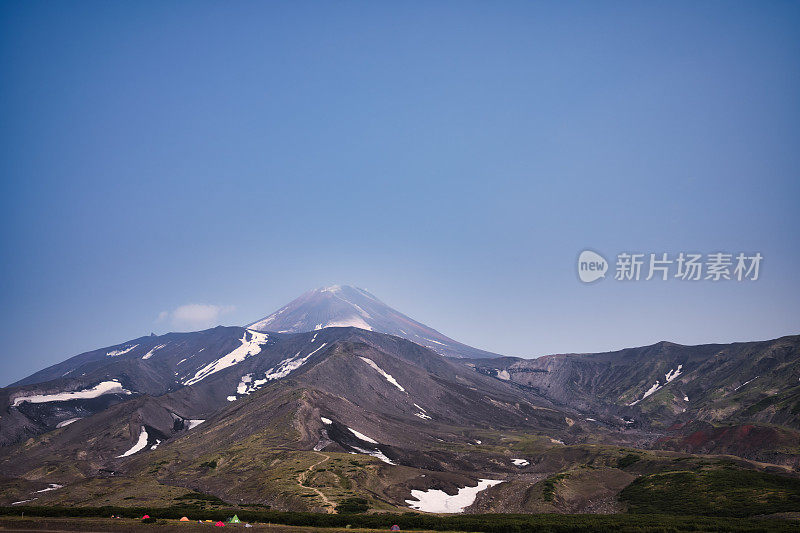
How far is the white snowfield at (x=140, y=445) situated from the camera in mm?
148312

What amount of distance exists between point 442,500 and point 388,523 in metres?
34.0

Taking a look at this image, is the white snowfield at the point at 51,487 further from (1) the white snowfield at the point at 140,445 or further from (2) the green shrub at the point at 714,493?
(2) the green shrub at the point at 714,493

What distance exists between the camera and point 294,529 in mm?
51875

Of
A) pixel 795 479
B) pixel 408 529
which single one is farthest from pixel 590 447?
pixel 408 529

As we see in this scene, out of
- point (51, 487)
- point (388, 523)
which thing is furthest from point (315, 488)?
point (51, 487)

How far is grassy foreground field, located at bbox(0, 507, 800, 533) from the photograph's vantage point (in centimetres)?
5038

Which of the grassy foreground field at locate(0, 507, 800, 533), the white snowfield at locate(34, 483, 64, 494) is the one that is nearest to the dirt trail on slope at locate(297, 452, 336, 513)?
the grassy foreground field at locate(0, 507, 800, 533)

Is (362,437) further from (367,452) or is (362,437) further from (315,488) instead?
(315,488)

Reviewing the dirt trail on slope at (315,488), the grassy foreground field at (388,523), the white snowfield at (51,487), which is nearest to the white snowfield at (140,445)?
the white snowfield at (51,487)

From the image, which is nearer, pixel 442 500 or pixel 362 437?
pixel 442 500

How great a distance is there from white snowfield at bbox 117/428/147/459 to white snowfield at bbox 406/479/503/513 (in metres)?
114

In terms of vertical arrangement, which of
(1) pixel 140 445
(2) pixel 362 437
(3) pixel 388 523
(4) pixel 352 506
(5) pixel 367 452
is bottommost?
(1) pixel 140 445

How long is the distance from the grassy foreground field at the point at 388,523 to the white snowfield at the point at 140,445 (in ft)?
331

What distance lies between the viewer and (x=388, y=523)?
5559 cm
